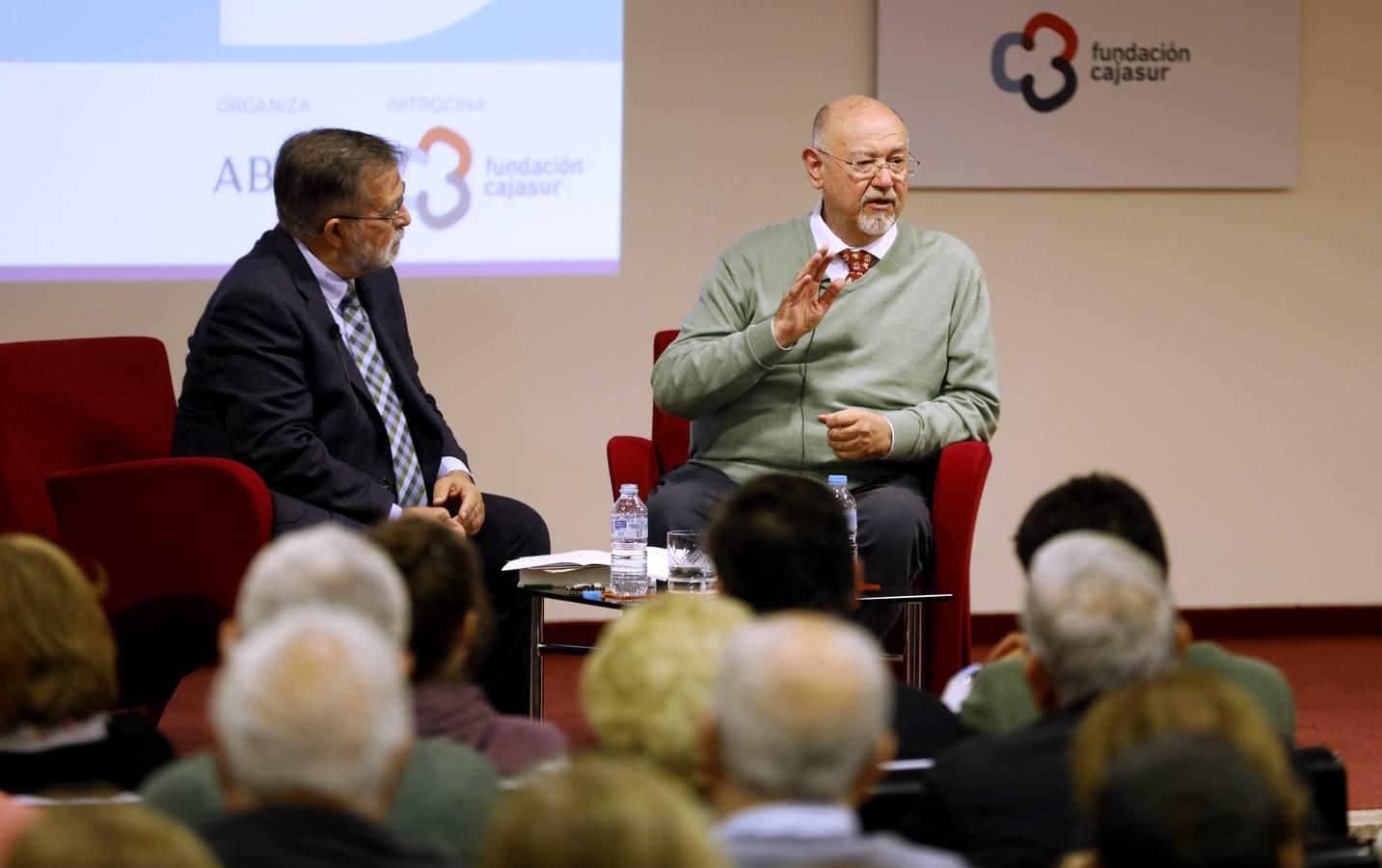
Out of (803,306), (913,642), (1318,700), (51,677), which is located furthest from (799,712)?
(1318,700)

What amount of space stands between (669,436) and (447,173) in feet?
3.82

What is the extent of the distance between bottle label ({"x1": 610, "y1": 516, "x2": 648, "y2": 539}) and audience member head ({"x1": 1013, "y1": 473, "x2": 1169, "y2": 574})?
132cm

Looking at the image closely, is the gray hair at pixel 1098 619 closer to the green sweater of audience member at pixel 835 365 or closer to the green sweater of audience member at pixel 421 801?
the green sweater of audience member at pixel 421 801

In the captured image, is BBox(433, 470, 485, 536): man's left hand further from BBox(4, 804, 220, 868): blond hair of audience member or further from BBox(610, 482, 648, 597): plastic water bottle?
BBox(4, 804, 220, 868): blond hair of audience member

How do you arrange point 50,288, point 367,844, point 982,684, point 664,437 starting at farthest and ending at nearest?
1. point 50,288
2. point 664,437
3. point 982,684
4. point 367,844

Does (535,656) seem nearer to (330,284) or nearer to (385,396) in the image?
(385,396)

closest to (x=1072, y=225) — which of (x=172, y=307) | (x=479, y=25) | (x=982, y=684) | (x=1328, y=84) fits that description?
(x=1328, y=84)

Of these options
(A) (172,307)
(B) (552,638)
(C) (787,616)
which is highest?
(A) (172,307)

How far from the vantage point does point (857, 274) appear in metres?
4.22

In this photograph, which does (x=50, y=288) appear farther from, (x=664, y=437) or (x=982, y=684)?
(x=982, y=684)

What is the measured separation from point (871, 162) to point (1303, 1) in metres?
2.03

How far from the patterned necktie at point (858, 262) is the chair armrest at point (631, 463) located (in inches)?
25.9

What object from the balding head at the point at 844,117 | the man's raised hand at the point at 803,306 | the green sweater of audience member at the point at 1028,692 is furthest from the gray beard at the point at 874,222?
the green sweater of audience member at the point at 1028,692

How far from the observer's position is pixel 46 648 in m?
1.92
